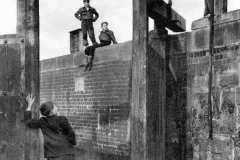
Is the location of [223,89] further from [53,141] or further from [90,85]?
[90,85]

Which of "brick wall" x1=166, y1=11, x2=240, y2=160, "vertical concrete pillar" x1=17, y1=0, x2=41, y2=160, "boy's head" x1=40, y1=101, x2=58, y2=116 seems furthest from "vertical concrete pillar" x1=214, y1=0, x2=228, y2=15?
"boy's head" x1=40, y1=101, x2=58, y2=116

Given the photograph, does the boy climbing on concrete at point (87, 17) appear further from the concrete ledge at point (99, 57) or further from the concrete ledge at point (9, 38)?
the concrete ledge at point (9, 38)

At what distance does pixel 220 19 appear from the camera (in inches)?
268

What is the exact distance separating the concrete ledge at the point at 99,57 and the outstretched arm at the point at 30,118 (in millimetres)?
4367

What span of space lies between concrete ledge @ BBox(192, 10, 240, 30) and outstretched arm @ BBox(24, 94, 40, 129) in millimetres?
3597

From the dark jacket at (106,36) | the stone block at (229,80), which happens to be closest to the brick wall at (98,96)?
the dark jacket at (106,36)

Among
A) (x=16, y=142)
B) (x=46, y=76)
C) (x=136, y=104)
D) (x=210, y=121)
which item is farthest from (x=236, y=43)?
(x=46, y=76)

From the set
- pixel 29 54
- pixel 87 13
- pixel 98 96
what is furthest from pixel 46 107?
pixel 87 13

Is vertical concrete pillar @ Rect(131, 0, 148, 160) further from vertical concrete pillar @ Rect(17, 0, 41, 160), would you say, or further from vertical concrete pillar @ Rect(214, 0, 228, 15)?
vertical concrete pillar @ Rect(214, 0, 228, 15)

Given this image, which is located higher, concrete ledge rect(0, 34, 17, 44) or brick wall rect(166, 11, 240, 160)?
concrete ledge rect(0, 34, 17, 44)

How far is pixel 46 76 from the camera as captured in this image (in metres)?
12.7

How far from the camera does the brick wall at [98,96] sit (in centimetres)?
912

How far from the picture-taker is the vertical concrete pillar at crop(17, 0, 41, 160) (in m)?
5.03

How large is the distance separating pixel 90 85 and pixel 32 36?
5425 mm
